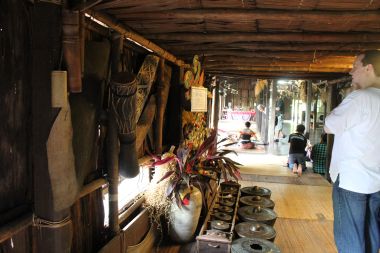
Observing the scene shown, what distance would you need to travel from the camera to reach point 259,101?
1931cm

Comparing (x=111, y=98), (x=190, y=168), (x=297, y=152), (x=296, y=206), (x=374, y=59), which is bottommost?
(x=296, y=206)

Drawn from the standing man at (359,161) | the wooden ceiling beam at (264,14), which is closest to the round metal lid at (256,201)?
the standing man at (359,161)

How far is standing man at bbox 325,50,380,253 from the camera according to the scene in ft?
7.19

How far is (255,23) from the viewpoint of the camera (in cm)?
254

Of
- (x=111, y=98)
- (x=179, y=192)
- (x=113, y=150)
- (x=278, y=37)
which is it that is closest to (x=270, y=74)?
(x=278, y=37)

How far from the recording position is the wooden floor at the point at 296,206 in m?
3.84

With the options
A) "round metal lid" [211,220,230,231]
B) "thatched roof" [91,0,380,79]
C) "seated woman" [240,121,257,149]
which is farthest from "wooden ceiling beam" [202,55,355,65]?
"seated woman" [240,121,257,149]

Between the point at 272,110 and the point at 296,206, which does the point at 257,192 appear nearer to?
the point at 296,206

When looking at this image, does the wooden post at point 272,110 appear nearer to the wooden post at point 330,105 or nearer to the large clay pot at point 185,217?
the wooden post at point 330,105

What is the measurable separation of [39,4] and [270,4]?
140cm

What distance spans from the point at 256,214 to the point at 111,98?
7.53 ft

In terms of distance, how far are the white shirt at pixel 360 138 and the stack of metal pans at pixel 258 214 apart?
1.36 m

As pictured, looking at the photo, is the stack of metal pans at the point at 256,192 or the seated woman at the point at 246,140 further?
the seated woman at the point at 246,140

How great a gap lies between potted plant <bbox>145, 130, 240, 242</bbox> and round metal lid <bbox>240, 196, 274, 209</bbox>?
0.74 m
